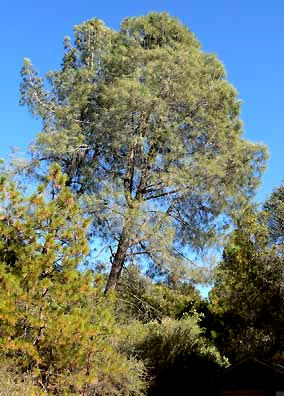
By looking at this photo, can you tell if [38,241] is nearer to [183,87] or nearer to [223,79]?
[183,87]

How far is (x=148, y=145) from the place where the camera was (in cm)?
1422

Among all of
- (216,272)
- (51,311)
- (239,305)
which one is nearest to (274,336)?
(239,305)

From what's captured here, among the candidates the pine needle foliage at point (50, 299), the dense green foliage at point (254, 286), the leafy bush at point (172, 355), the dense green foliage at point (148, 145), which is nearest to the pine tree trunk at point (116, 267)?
the dense green foliage at point (148, 145)

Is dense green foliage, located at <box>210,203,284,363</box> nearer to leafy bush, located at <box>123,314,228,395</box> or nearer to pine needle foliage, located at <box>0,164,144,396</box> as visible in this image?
leafy bush, located at <box>123,314,228,395</box>

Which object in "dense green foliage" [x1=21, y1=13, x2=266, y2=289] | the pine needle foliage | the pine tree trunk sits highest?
"dense green foliage" [x1=21, y1=13, x2=266, y2=289]

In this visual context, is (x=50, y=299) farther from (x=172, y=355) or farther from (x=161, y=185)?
(x=172, y=355)

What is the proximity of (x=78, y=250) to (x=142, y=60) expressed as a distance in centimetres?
775

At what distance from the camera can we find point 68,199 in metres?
9.41

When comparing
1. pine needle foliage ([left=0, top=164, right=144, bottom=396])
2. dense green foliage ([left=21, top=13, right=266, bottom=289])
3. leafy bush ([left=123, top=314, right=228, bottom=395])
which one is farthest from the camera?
leafy bush ([left=123, top=314, right=228, bottom=395])

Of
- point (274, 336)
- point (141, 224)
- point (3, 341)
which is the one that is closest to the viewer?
point (3, 341)

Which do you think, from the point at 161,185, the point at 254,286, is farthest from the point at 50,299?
the point at 254,286


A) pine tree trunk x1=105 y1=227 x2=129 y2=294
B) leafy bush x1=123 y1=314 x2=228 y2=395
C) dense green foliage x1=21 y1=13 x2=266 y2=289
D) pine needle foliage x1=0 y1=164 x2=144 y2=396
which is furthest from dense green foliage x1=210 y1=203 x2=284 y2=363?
pine needle foliage x1=0 y1=164 x2=144 y2=396

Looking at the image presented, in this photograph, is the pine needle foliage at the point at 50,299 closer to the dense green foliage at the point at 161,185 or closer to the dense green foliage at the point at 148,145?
the dense green foliage at the point at 161,185

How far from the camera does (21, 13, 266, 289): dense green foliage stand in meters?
13.6
